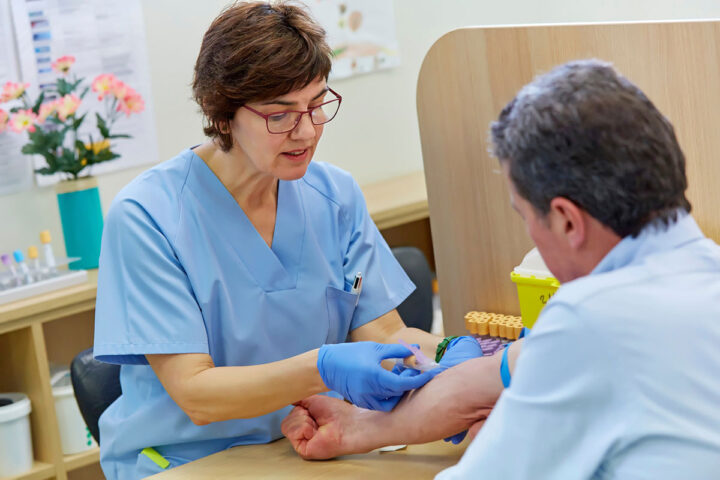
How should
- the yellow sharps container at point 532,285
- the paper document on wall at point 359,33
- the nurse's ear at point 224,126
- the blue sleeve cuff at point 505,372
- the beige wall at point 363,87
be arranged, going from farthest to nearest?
the paper document on wall at point 359,33
the beige wall at point 363,87
the nurse's ear at point 224,126
the yellow sharps container at point 532,285
the blue sleeve cuff at point 505,372

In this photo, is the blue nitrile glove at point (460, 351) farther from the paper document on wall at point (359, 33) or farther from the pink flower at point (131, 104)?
the paper document on wall at point (359, 33)

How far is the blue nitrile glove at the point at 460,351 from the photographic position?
1362 millimetres

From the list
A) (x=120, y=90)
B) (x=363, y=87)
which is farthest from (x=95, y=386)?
(x=363, y=87)

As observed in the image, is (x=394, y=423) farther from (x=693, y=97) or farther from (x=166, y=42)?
(x=166, y=42)

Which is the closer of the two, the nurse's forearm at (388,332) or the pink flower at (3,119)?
the nurse's forearm at (388,332)

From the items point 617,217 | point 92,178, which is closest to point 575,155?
point 617,217

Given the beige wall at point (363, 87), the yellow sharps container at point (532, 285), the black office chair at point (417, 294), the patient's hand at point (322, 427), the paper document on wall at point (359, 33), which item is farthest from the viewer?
the paper document on wall at point (359, 33)

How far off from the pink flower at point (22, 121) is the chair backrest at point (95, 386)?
0.94m

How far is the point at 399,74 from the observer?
11.3 ft

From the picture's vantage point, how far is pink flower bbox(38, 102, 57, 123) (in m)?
2.47

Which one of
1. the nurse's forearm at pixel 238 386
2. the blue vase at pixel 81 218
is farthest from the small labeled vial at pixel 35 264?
the nurse's forearm at pixel 238 386

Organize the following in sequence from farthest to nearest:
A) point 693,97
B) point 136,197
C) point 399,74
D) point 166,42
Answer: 1. point 399,74
2. point 166,42
3. point 136,197
4. point 693,97

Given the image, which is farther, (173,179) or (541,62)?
(173,179)

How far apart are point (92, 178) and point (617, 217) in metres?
1.99
